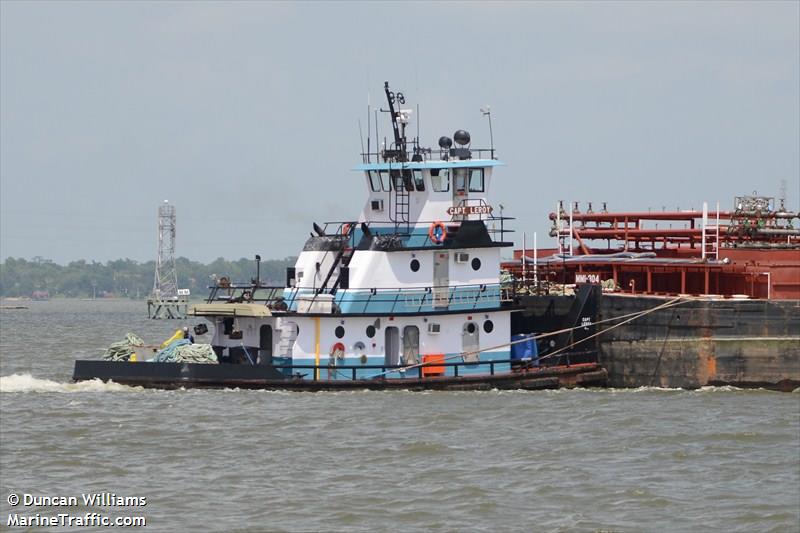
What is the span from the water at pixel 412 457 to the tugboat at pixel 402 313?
2.40ft

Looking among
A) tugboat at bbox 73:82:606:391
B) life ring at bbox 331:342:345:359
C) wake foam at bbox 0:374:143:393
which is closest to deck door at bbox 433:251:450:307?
tugboat at bbox 73:82:606:391

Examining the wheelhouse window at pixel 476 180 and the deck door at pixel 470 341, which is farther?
the wheelhouse window at pixel 476 180

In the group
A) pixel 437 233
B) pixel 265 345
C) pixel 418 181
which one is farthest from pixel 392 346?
pixel 418 181

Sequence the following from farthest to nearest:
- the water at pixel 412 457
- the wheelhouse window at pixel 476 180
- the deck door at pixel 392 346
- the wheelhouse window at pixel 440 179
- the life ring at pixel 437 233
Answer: the wheelhouse window at pixel 476 180 < the wheelhouse window at pixel 440 179 < the life ring at pixel 437 233 < the deck door at pixel 392 346 < the water at pixel 412 457

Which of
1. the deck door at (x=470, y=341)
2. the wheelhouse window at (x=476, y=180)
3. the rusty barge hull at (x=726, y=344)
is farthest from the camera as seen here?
the wheelhouse window at (x=476, y=180)

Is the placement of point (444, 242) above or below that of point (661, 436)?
above

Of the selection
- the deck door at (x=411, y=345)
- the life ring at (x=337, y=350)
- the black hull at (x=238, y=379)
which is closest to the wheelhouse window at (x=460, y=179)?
the deck door at (x=411, y=345)

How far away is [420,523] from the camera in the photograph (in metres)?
21.6

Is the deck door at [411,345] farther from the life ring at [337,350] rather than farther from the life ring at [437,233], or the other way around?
the life ring at [437,233]

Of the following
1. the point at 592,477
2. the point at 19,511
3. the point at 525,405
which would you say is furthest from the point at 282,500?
the point at 525,405

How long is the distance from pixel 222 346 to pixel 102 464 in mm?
11822

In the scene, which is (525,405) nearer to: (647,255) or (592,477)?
(592,477)

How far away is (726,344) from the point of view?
35938 millimetres

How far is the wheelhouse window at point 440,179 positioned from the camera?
37.1m
